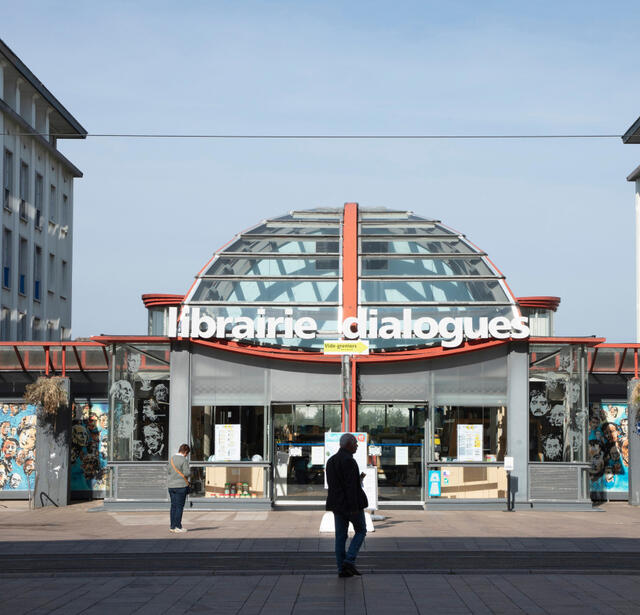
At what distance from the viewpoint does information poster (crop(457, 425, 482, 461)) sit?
2748 centimetres

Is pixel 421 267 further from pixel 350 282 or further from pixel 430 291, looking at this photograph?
pixel 350 282

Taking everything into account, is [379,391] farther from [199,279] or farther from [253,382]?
[199,279]

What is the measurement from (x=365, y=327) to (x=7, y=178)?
21991mm

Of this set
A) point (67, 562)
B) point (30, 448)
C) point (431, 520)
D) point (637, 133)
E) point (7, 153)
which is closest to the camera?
point (67, 562)

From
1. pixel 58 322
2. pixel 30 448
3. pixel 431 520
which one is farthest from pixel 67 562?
pixel 58 322

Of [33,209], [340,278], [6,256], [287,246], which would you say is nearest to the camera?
[340,278]

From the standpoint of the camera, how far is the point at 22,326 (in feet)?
152

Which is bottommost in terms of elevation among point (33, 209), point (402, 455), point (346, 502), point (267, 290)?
point (346, 502)

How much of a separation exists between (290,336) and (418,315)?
120 inches

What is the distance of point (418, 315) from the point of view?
2745cm

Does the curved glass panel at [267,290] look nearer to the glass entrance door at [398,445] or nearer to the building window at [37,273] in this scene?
the glass entrance door at [398,445]

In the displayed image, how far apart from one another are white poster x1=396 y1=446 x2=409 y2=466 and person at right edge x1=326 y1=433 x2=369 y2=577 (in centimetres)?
1299

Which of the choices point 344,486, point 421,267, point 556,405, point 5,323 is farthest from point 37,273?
point 344,486

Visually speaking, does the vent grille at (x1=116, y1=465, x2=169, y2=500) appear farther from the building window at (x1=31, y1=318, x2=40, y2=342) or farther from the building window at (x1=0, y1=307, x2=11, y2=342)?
the building window at (x1=31, y1=318, x2=40, y2=342)
